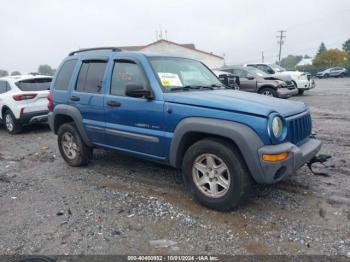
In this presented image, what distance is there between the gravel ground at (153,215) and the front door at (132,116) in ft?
2.12

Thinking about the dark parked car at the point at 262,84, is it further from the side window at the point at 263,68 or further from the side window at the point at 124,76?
the side window at the point at 124,76

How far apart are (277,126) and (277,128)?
0.07ft

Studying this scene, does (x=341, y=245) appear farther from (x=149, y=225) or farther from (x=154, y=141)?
(x=154, y=141)

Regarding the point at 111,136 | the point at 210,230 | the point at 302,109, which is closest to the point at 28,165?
the point at 111,136

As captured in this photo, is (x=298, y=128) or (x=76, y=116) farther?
(x=76, y=116)

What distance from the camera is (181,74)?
493 cm

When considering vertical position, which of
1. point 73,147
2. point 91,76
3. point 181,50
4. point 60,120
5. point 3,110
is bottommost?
point 73,147

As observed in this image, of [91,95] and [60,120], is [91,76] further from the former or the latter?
[60,120]

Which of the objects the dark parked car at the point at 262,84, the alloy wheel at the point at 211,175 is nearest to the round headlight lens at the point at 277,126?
the alloy wheel at the point at 211,175

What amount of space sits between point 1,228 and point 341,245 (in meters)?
3.69

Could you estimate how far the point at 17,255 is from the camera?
11.1ft

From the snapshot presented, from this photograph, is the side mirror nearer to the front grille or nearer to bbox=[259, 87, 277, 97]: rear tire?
the front grille

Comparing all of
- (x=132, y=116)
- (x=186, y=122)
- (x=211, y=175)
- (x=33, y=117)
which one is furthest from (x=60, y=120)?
(x=33, y=117)

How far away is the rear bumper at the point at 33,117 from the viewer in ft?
30.8
